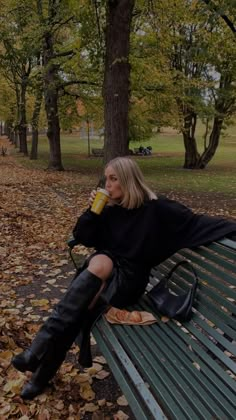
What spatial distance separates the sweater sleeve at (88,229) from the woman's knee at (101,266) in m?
0.29

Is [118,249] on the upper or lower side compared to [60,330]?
upper

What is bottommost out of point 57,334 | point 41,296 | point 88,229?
point 41,296

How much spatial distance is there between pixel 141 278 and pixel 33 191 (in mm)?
10027

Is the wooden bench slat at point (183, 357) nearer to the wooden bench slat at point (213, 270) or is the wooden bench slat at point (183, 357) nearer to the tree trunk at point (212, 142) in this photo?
the wooden bench slat at point (213, 270)

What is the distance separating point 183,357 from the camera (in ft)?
8.46

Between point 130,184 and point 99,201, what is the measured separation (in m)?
0.27

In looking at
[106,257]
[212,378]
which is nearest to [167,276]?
[106,257]

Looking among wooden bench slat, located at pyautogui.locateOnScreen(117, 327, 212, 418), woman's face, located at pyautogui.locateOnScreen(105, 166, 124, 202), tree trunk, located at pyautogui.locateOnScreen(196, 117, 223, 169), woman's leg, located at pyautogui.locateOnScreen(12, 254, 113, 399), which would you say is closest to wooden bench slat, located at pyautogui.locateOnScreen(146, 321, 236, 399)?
wooden bench slat, located at pyautogui.locateOnScreen(117, 327, 212, 418)

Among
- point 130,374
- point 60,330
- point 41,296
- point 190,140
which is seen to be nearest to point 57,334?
point 60,330

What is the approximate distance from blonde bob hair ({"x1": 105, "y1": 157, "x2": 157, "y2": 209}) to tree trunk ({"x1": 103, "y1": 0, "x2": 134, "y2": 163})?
6543 mm

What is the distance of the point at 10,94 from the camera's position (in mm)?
→ 38656

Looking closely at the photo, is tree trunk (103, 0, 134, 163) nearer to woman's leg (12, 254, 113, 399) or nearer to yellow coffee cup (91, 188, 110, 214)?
yellow coffee cup (91, 188, 110, 214)

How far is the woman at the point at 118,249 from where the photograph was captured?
293cm

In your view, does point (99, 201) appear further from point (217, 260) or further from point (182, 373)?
point (182, 373)
